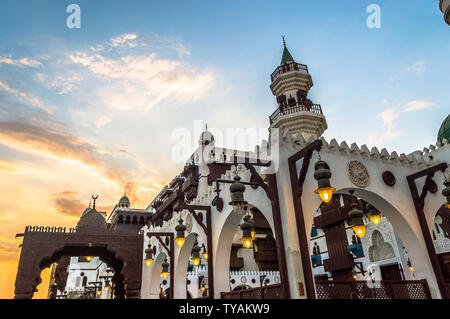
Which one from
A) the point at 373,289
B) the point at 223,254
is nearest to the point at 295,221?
the point at 373,289

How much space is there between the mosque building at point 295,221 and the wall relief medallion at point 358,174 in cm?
4

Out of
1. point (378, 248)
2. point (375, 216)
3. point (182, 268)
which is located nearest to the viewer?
point (375, 216)

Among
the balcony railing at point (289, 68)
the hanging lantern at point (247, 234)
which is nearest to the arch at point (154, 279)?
the hanging lantern at point (247, 234)

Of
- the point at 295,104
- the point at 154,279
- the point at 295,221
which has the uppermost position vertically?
the point at 295,104

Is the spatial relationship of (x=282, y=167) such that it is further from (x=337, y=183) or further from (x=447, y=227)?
(x=447, y=227)

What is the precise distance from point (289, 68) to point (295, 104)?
297cm

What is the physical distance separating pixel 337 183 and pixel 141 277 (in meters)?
12.5

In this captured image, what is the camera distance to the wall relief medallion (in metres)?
9.05

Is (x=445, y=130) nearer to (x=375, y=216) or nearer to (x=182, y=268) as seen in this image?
(x=375, y=216)

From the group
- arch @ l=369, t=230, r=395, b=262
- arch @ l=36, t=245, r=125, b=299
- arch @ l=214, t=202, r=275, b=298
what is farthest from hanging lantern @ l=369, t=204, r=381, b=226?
arch @ l=36, t=245, r=125, b=299

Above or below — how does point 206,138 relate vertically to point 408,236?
above

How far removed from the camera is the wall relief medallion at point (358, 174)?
905cm

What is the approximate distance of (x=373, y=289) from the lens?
27.3 feet

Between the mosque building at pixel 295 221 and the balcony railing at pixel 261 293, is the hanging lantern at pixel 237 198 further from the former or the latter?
the balcony railing at pixel 261 293
